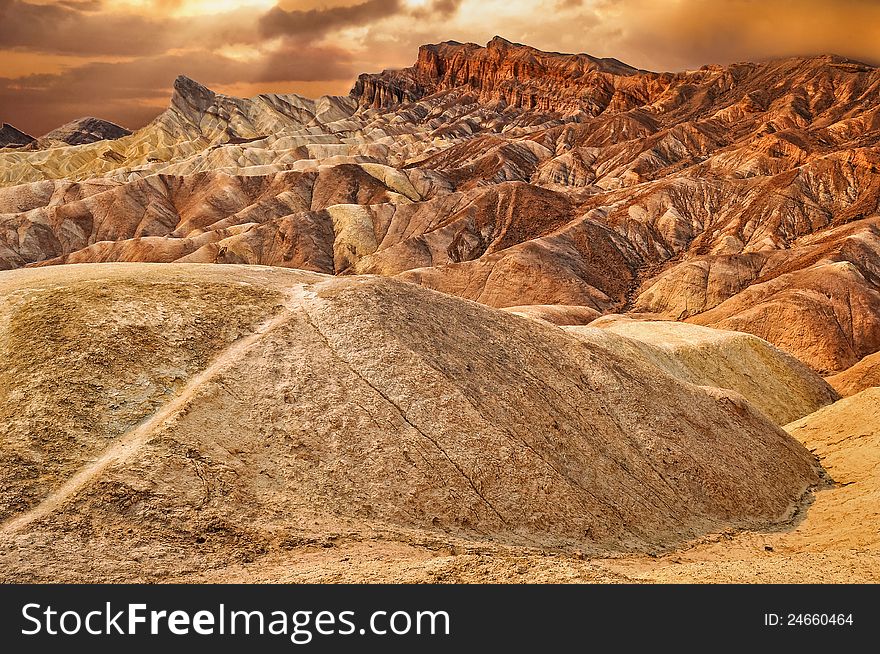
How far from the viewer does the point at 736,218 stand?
122 m

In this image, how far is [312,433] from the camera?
23.9m

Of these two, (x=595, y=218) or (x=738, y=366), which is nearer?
(x=738, y=366)

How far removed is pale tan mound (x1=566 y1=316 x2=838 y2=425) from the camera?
47094mm

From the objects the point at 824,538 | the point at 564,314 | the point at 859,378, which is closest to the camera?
the point at 824,538

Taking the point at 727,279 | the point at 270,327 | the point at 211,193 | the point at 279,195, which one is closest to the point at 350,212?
the point at 279,195

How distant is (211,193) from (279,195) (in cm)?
1650

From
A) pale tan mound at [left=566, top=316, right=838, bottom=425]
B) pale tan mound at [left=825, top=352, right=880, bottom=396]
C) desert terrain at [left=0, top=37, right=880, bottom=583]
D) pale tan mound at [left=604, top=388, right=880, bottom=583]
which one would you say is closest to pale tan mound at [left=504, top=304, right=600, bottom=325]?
desert terrain at [left=0, top=37, right=880, bottom=583]

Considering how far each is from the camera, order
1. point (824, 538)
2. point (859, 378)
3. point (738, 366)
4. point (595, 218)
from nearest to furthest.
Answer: point (824, 538) < point (738, 366) < point (859, 378) < point (595, 218)

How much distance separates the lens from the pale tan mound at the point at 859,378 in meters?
59.1

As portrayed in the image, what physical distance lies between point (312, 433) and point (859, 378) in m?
52.7

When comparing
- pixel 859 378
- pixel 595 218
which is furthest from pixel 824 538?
pixel 595 218

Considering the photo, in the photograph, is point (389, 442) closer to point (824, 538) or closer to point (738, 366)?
point (824, 538)

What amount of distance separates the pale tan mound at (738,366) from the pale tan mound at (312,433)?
41.8ft

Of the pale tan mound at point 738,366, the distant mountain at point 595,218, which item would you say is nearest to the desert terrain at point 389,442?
the pale tan mound at point 738,366
